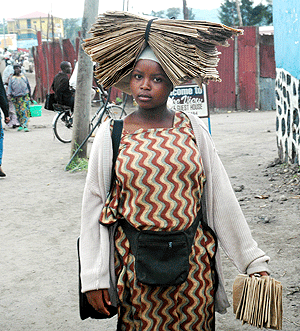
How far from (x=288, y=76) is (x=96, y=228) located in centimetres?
573

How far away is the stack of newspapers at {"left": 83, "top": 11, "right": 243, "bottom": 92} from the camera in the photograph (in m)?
1.96

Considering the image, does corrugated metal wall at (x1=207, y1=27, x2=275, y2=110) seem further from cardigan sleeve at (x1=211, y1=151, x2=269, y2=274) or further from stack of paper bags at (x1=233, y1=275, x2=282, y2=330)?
stack of paper bags at (x1=233, y1=275, x2=282, y2=330)

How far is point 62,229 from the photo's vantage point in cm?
539

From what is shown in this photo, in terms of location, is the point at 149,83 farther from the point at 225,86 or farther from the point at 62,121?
the point at 225,86

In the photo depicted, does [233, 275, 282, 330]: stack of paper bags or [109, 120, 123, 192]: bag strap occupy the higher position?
[109, 120, 123, 192]: bag strap

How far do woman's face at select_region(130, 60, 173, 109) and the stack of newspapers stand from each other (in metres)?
0.04

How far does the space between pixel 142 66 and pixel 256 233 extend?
3.21 meters

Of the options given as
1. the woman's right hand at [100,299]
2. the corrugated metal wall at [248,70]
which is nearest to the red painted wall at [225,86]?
the corrugated metal wall at [248,70]

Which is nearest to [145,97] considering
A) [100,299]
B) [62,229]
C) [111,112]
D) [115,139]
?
[115,139]

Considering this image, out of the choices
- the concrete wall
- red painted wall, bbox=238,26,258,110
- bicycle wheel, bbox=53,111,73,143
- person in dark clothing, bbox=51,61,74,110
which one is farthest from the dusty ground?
red painted wall, bbox=238,26,258,110

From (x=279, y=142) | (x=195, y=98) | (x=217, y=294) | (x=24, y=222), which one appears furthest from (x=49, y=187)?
(x=217, y=294)

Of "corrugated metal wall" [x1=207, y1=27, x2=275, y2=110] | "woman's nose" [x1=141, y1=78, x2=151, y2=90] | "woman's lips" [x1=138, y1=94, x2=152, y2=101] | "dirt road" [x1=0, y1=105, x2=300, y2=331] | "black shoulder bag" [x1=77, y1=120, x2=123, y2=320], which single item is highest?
"corrugated metal wall" [x1=207, y1=27, x2=275, y2=110]

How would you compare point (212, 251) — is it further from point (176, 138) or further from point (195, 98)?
point (195, 98)

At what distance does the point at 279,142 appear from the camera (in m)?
8.05
